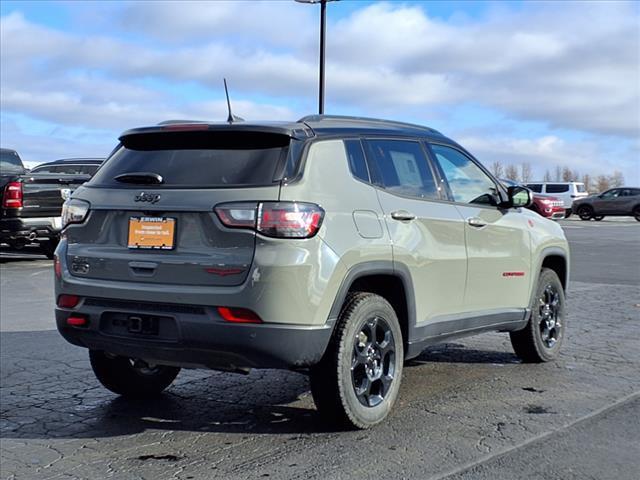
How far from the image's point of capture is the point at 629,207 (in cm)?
4034

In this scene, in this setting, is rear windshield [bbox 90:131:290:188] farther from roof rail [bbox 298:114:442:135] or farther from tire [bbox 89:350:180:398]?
tire [bbox 89:350:180:398]

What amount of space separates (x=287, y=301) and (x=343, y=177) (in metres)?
0.89

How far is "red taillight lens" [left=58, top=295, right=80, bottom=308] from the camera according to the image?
472 cm

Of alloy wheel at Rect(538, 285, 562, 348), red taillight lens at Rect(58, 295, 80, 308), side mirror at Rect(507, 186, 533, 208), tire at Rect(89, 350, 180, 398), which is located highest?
side mirror at Rect(507, 186, 533, 208)

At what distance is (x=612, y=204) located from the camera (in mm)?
40656

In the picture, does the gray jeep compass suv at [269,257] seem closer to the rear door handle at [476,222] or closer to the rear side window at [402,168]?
the rear side window at [402,168]

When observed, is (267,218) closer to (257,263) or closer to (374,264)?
(257,263)

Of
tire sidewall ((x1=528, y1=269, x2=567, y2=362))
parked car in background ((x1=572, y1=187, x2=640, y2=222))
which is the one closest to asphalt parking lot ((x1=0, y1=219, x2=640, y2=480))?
tire sidewall ((x1=528, y1=269, x2=567, y2=362))

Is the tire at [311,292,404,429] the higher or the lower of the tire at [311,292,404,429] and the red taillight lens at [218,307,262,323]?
the lower

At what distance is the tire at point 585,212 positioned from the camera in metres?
41.3

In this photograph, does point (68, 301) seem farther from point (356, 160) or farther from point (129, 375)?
point (356, 160)

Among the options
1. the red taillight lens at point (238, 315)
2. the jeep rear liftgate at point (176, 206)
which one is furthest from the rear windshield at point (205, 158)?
the red taillight lens at point (238, 315)

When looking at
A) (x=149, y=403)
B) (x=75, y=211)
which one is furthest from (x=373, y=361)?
(x=75, y=211)

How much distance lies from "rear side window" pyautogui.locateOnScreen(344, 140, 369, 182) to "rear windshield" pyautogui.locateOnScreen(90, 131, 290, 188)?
0.50m
